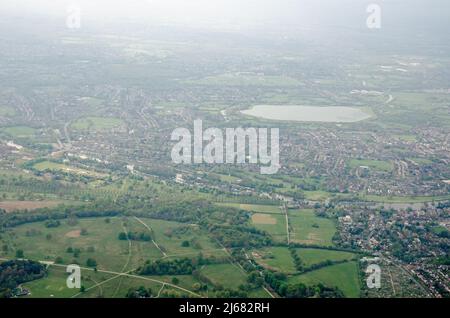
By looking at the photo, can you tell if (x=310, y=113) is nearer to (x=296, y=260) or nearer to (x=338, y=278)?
(x=296, y=260)

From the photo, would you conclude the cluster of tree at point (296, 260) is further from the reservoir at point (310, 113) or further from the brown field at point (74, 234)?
the reservoir at point (310, 113)

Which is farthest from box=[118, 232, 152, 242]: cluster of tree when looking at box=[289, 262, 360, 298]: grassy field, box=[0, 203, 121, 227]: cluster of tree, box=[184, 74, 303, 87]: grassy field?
box=[184, 74, 303, 87]: grassy field

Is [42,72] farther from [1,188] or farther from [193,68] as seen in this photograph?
[1,188]

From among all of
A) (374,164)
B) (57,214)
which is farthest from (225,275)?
(374,164)

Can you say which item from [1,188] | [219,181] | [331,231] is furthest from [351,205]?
[1,188]

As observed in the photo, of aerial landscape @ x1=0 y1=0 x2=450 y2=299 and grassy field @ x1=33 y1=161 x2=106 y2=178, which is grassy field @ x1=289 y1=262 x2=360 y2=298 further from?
grassy field @ x1=33 y1=161 x2=106 y2=178
